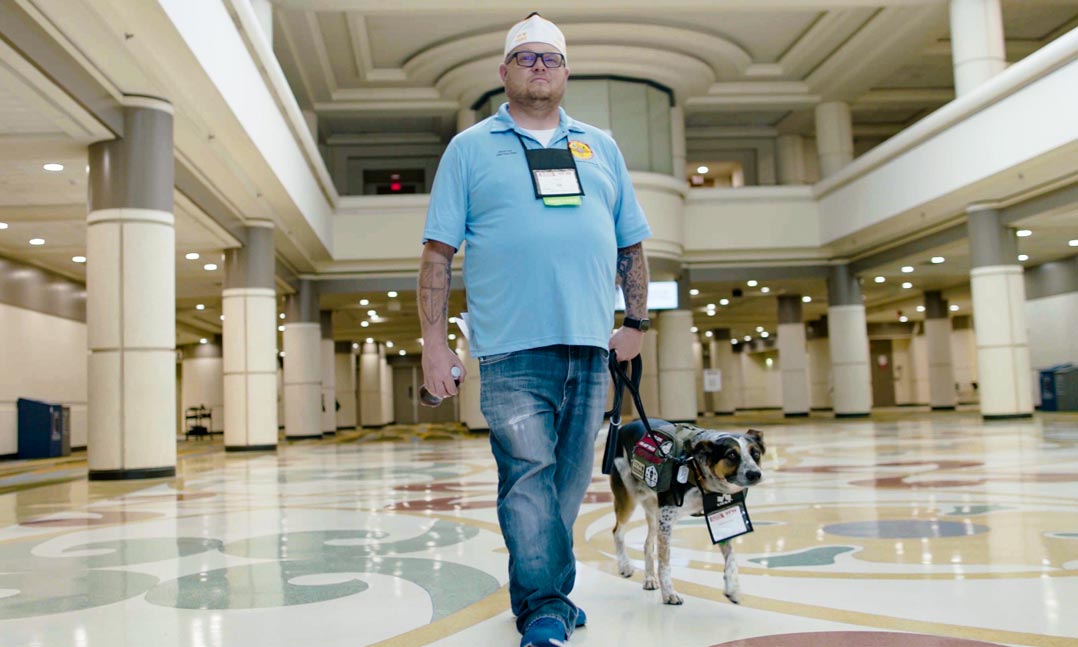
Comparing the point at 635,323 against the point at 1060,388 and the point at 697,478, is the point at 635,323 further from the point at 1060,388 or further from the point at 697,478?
the point at 1060,388

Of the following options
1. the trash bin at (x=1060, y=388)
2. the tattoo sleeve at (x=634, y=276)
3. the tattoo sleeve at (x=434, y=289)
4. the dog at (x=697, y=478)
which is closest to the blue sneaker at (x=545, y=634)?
the dog at (x=697, y=478)

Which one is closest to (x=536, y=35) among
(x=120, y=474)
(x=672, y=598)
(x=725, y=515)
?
(x=725, y=515)

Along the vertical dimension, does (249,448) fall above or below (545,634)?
below

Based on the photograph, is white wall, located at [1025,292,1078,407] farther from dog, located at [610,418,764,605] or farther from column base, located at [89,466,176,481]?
dog, located at [610,418,764,605]

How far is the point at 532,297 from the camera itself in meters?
2.69

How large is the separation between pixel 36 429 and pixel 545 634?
19.6 m

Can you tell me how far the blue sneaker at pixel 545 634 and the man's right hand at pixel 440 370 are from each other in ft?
2.34

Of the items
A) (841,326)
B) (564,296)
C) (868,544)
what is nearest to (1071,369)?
(841,326)

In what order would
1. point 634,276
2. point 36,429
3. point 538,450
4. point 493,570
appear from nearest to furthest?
1. point 538,450
2. point 634,276
3. point 493,570
4. point 36,429

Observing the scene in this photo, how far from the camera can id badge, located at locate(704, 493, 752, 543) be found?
295 cm

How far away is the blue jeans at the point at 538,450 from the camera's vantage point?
2.58 metres

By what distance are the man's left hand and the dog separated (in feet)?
1.18

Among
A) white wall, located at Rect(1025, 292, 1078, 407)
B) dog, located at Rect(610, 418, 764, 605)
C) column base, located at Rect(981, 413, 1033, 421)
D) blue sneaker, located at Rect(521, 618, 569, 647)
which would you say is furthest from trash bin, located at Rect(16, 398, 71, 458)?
white wall, located at Rect(1025, 292, 1078, 407)

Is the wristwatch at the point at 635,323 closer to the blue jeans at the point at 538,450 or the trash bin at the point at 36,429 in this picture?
the blue jeans at the point at 538,450
